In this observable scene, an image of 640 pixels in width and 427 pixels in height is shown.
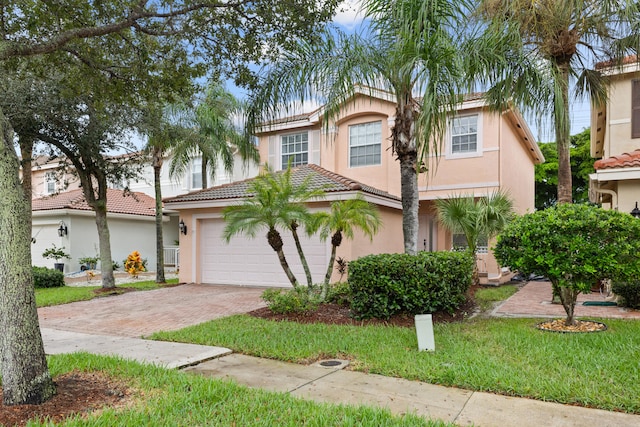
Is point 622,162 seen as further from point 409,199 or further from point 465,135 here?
point 465,135

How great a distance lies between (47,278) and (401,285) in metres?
13.8

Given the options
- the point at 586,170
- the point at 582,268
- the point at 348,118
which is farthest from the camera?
the point at 586,170

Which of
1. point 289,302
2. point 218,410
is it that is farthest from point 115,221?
point 218,410

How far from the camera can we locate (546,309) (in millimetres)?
9844

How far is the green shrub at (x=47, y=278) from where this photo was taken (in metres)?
16.1

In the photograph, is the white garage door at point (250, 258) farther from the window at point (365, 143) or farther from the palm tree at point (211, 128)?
the window at point (365, 143)

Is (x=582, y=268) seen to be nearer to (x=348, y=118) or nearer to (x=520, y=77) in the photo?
(x=520, y=77)

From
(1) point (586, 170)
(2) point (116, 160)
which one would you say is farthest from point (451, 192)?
(1) point (586, 170)

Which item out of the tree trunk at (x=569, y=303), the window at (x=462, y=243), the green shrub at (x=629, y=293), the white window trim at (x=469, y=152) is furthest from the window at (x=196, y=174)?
the tree trunk at (x=569, y=303)

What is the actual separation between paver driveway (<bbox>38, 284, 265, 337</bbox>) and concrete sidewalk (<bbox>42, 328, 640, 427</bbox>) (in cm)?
170

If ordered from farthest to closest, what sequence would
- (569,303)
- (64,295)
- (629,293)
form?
(64,295) → (629,293) → (569,303)

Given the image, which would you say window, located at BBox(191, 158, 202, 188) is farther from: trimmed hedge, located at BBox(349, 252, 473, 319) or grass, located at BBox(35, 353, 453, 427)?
grass, located at BBox(35, 353, 453, 427)

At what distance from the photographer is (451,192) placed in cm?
1667

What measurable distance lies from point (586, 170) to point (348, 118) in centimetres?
2056
